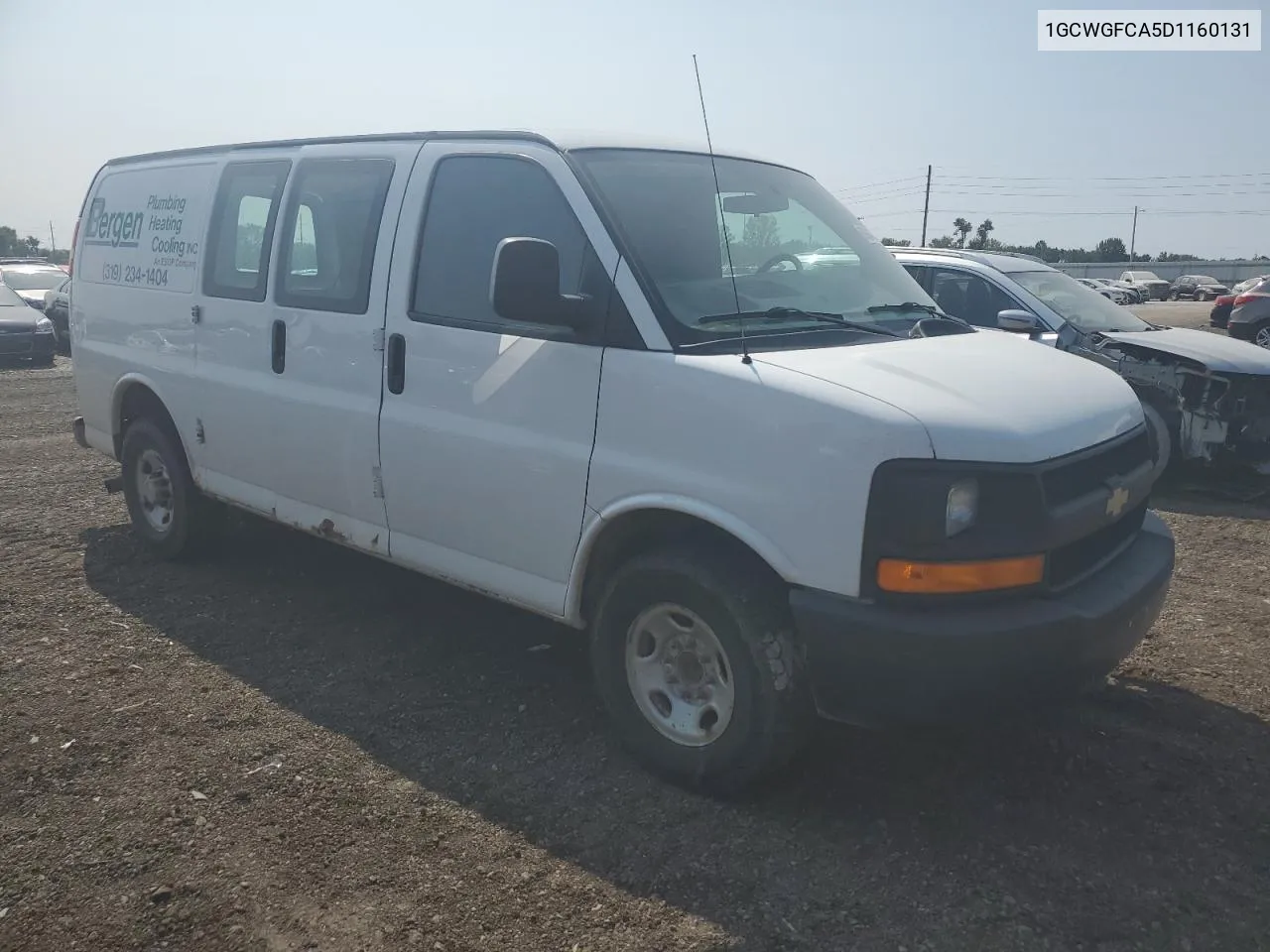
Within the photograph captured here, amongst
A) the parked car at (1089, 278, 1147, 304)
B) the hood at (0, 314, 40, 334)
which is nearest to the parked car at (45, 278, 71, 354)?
the hood at (0, 314, 40, 334)

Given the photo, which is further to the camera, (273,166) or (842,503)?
(273,166)

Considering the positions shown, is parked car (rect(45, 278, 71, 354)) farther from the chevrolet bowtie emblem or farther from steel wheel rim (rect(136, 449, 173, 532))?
the chevrolet bowtie emblem

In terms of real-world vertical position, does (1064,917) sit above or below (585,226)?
below

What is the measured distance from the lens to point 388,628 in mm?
5066

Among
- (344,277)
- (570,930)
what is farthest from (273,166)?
(570,930)

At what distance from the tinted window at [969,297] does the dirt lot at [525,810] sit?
3.65 m

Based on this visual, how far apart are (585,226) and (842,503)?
54.5 inches

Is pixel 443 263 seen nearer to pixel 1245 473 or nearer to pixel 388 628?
pixel 388 628

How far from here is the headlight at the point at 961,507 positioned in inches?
114

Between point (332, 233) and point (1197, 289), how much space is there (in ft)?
189

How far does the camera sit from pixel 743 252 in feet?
12.7

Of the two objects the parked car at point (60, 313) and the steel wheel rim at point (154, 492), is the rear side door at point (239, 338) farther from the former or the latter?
the parked car at point (60, 313)

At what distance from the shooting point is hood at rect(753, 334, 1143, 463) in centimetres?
296

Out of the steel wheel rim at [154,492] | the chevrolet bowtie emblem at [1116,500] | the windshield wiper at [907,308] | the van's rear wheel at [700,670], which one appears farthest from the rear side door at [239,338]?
the chevrolet bowtie emblem at [1116,500]
